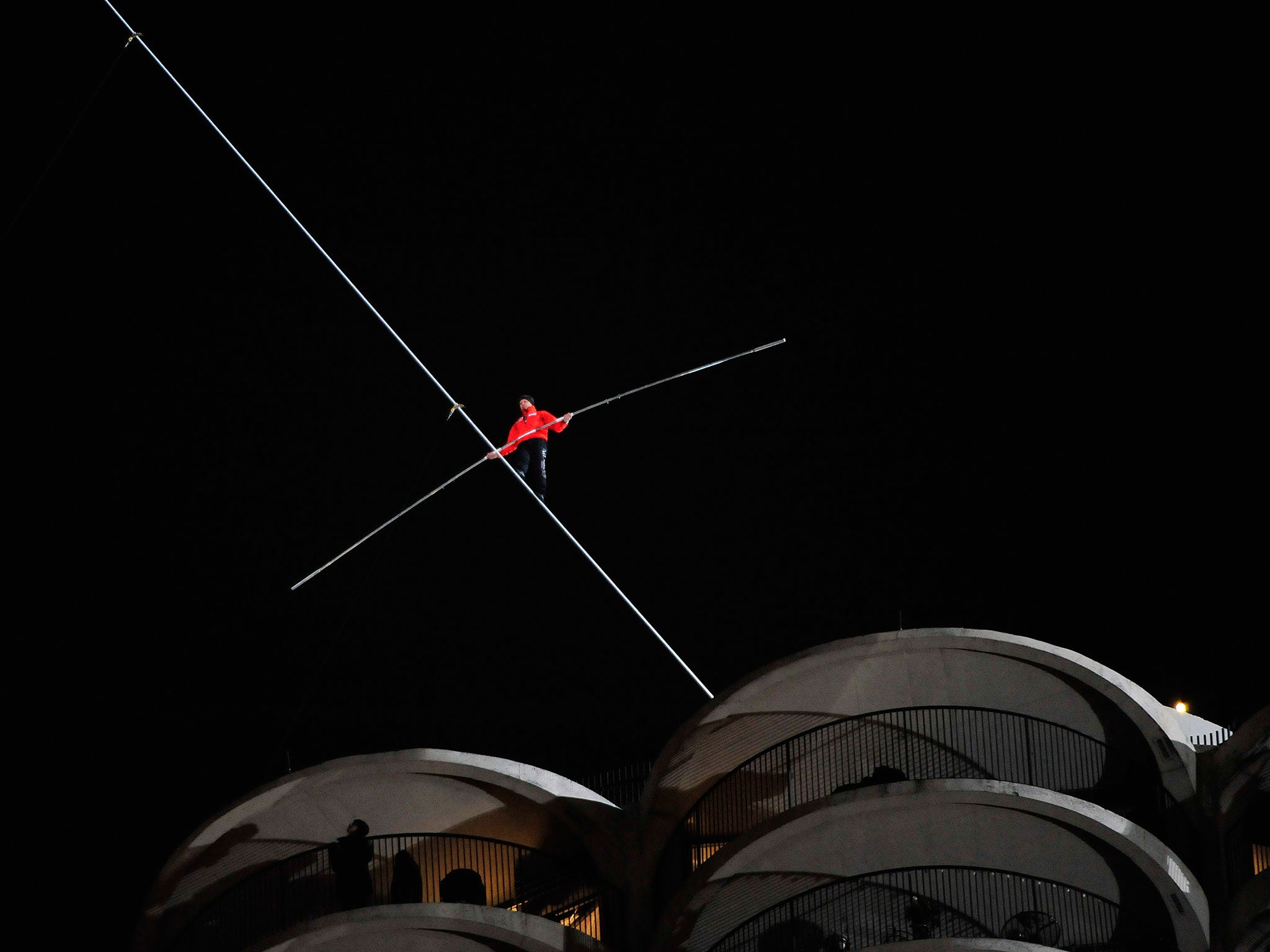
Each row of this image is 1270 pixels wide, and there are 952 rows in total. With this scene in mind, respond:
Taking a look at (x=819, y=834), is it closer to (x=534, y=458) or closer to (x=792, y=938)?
(x=792, y=938)

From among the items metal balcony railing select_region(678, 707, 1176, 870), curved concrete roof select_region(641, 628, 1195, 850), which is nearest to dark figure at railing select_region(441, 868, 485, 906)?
curved concrete roof select_region(641, 628, 1195, 850)

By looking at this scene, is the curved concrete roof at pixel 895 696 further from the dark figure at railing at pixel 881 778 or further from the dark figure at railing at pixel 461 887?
the dark figure at railing at pixel 461 887

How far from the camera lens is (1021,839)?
1661 centimetres

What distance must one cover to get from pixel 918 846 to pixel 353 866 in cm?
640

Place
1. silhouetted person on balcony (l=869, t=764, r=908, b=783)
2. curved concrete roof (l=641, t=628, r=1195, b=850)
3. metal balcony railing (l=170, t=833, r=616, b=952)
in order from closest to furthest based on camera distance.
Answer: silhouetted person on balcony (l=869, t=764, r=908, b=783) → curved concrete roof (l=641, t=628, r=1195, b=850) → metal balcony railing (l=170, t=833, r=616, b=952)

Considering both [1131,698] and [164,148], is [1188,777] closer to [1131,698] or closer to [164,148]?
[1131,698]

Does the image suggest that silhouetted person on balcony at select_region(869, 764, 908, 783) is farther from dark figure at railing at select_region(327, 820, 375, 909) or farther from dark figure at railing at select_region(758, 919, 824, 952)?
dark figure at railing at select_region(327, 820, 375, 909)

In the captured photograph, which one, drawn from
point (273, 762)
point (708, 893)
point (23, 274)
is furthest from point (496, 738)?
point (23, 274)

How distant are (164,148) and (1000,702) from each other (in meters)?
14.3

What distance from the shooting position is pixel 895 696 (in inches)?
703

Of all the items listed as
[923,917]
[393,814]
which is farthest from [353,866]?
[923,917]

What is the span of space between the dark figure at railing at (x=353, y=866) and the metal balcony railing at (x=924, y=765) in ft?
12.2

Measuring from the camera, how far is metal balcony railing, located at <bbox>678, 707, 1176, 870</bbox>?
17.2m

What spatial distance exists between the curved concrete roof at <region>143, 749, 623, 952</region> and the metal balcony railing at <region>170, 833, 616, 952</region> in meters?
0.20
